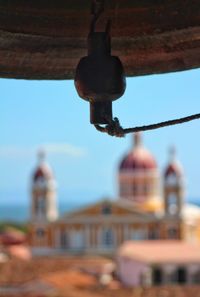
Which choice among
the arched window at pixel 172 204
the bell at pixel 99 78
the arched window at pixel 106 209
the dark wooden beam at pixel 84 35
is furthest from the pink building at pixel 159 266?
the bell at pixel 99 78

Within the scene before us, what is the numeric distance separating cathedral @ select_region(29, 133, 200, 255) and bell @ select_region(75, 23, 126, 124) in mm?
33140

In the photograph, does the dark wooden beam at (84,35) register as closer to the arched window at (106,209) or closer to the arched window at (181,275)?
the arched window at (181,275)

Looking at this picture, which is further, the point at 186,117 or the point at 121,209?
the point at 121,209

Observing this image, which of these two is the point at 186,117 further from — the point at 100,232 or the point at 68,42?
the point at 100,232

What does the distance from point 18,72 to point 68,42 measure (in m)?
0.08

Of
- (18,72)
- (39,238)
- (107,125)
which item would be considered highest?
(39,238)

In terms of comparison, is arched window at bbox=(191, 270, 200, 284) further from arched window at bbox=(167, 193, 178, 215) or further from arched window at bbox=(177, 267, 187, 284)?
arched window at bbox=(167, 193, 178, 215)

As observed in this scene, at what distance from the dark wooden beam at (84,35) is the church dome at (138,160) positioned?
33.5 meters

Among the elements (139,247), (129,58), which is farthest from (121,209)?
(129,58)

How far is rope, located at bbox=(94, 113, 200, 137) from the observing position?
46.4 inches

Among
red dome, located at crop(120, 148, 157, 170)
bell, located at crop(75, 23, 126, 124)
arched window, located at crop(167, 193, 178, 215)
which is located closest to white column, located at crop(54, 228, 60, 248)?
red dome, located at crop(120, 148, 157, 170)

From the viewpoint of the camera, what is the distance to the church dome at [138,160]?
35625mm

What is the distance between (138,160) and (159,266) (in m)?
9.11

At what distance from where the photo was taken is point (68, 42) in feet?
4.50
